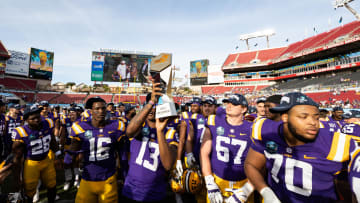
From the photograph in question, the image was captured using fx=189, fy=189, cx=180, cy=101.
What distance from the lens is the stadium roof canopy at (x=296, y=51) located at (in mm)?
29797

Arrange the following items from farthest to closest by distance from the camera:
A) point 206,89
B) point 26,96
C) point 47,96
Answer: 1. point 206,89
2. point 47,96
3. point 26,96

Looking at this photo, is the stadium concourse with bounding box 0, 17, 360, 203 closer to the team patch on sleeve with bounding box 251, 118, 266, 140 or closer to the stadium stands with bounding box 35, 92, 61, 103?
the team patch on sleeve with bounding box 251, 118, 266, 140

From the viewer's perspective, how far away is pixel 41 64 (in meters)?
40.2

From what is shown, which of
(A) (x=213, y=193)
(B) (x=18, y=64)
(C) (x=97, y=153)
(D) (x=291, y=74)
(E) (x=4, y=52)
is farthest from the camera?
(D) (x=291, y=74)

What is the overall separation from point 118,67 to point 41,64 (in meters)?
16.7

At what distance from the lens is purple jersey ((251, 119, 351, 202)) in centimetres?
185

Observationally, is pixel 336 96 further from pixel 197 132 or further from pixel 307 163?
pixel 307 163

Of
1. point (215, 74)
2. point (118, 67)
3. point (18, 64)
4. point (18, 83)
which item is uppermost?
point (215, 74)

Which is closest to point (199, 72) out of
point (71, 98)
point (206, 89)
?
point (206, 89)

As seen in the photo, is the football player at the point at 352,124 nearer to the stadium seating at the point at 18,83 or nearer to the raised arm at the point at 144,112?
the raised arm at the point at 144,112

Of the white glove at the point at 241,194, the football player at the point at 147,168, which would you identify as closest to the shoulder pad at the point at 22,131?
the football player at the point at 147,168

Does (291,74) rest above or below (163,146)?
above

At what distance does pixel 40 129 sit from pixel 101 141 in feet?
6.09

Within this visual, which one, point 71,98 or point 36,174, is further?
point 71,98
